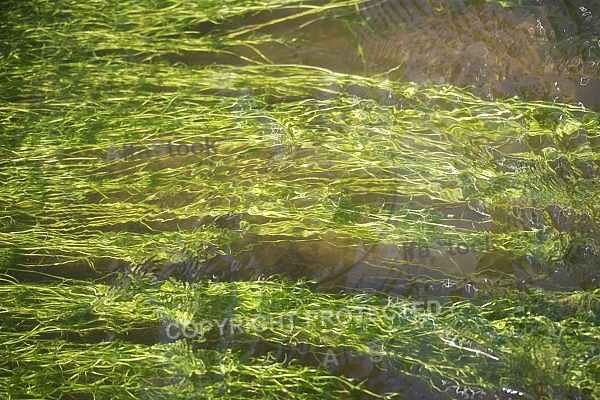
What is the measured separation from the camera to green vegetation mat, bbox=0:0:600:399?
70.6 inches

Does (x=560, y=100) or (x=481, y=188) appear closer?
(x=481, y=188)

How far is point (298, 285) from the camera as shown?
196 cm

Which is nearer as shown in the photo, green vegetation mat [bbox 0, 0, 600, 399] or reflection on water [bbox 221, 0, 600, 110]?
green vegetation mat [bbox 0, 0, 600, 399]

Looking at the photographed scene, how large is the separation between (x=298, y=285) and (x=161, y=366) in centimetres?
41

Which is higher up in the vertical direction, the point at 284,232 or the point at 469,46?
the point at 469,46

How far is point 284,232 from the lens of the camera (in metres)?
2.09

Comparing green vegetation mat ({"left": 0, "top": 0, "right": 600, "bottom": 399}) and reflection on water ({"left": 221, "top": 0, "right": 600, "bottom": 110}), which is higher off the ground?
reflection on water ({"left": 221, "top": 0, "right": 600, "bottom": 110})

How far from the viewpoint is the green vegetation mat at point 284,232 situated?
1.79 meters

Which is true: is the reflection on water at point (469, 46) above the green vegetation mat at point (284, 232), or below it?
above

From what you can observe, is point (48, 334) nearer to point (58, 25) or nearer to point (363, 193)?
point (363, 193)

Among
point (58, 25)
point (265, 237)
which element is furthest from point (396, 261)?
point (58, 25)

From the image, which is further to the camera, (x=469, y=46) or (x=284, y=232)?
(x=469, y=46)

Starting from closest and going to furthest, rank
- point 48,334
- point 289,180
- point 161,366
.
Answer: point 161,366
point 48,334
point 289,180

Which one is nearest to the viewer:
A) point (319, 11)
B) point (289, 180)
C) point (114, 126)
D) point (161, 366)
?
point (161, 366)
